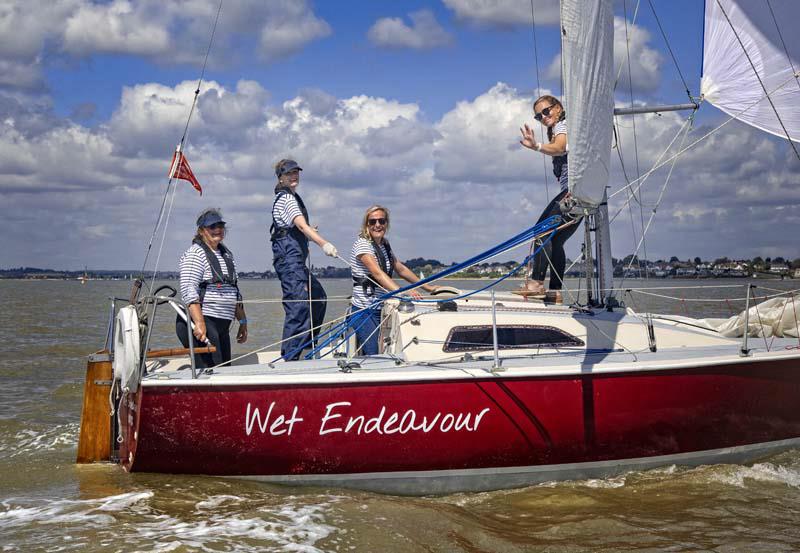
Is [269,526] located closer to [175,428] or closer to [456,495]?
[175,428]

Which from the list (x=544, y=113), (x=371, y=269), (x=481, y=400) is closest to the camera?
(x=481, y=400)

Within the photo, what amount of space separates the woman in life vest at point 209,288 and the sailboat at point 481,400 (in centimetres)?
41

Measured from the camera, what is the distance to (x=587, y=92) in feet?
21.7

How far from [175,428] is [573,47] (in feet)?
15.1

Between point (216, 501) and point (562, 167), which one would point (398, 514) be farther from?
point (562, 167)

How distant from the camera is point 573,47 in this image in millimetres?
6566

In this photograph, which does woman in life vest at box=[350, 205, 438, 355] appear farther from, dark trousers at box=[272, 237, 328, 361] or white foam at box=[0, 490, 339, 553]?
white foam at box=[0, 490, 339, 553]

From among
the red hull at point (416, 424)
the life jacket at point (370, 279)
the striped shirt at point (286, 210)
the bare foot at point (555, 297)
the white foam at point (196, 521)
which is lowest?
the white foam at point (196, 521)

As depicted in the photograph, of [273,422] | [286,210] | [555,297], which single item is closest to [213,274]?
[286,210]

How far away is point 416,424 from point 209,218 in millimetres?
2980

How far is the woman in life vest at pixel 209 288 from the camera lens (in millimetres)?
7254

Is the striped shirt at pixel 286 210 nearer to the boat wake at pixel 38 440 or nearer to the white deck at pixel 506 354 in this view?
the white deck at pixel 506 354

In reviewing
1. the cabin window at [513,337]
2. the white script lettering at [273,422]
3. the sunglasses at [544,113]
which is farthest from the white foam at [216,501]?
the sunglasses at [544,113]

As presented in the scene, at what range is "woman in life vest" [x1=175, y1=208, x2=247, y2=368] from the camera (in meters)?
7.25
